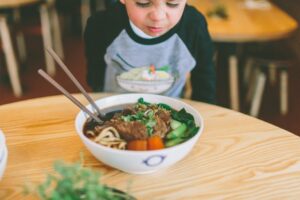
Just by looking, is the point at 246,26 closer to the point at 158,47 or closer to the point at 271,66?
the point at 271,66

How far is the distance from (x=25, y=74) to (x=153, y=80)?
8.23 ft

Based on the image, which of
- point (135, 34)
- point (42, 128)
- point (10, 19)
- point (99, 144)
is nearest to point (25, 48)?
point (10, 19)

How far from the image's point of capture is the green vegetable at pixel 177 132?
789 millimetres

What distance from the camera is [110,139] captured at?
2.53 feet

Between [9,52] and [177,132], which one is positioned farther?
[9,52]

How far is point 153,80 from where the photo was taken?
132 cm

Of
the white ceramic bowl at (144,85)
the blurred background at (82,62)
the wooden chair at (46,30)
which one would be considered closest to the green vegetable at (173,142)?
the white ceramic bowl at (144,85)

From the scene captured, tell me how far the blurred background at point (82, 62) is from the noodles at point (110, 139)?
1.57 m

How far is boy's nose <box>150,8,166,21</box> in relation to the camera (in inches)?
36.0

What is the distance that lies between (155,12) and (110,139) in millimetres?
349

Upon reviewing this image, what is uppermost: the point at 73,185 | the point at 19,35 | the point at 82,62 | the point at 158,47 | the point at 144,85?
the point at 73,185

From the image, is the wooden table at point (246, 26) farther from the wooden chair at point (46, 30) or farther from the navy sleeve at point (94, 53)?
the wooden chair at point (46, 30)

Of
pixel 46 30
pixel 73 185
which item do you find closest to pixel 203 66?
pixel 73 185

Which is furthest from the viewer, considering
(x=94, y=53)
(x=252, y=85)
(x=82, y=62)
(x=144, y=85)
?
(x=82, y=62)
